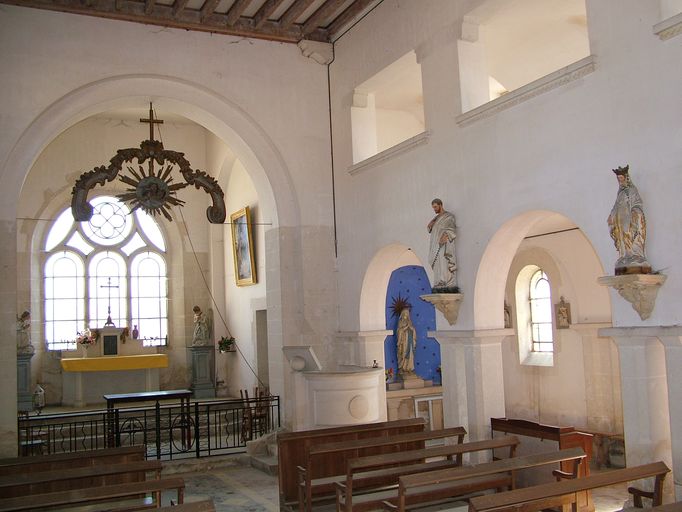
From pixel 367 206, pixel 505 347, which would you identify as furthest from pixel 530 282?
pixel 367 206

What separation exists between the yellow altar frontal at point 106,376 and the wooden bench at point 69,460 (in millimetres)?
7969

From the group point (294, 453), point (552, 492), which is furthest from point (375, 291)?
point (552, 492)

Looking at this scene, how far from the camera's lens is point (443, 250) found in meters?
9.05

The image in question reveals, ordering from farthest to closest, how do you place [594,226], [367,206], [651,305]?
[367,206]
[594,226]
[651,305]

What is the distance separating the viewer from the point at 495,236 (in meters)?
8.40

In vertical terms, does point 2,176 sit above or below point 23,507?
above

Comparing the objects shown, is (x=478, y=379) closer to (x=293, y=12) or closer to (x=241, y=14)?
(x=293, y=12)

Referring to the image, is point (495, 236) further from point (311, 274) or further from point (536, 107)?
point (311, 274)

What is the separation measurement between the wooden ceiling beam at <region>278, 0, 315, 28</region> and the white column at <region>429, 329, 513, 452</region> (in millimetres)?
5500

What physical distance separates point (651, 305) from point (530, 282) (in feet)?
22.4

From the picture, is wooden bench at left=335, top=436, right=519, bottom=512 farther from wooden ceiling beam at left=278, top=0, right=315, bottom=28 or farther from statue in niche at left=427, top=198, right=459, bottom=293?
wooden ceiling beam at left=278, top=0, right=315, bottom=28

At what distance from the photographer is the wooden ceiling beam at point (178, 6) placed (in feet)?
35.2

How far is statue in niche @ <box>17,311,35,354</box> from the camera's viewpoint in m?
14.4

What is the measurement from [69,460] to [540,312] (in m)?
8.52
